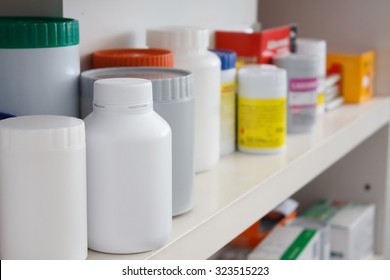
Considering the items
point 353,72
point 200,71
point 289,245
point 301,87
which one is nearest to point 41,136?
point 200,71

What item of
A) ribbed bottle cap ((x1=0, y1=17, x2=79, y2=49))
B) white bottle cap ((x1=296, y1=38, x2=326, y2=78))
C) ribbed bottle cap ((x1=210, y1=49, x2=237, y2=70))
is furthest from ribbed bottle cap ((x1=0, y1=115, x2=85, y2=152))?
white bottle cap ((x1=296, y1=38, x2=326, y2=78))

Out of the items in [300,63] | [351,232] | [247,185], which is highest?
[300,63]

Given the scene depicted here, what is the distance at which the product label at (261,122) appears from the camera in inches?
35.7

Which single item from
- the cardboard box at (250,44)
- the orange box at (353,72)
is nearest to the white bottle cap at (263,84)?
the cardboard box at (250,44)

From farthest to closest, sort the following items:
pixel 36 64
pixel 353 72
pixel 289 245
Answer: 1. pixel 353 72
2. pixel 289 245
3. pixel 36 64

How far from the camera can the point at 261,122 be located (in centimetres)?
92

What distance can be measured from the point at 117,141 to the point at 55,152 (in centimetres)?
6

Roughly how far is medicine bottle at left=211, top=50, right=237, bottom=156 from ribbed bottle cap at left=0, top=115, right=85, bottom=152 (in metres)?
0.37

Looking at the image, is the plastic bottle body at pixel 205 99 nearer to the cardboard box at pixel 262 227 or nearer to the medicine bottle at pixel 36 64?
the medicine bottle at pixel 36 64

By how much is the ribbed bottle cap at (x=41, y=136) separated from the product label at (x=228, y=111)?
37 cm

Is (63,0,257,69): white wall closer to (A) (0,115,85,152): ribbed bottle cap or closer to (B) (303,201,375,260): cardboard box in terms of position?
(A) (0,115,85,152): ribbed bottle cap

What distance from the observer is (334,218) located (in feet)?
4.23

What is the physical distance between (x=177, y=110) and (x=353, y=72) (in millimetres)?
643

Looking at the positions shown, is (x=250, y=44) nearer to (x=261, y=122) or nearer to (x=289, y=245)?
(x=261, y=122)
